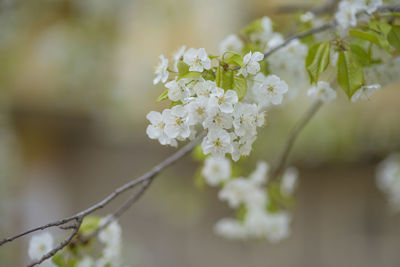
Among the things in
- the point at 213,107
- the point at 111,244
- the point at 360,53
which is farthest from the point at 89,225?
the point at 360,53

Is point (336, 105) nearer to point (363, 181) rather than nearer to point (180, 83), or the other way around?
point (363, 181)

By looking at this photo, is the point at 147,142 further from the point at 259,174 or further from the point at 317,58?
the point at 317,58

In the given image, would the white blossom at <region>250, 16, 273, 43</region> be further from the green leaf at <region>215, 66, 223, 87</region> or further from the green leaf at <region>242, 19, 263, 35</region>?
the green leaf at <region>215, 66, 223, 87</region>

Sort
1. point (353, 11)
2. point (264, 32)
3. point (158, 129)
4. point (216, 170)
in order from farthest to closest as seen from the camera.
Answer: point (216, 170), point (264, 32), point (353, 11), point (158, 129)

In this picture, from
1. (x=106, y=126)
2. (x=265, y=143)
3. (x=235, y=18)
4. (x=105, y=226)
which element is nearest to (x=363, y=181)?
(x=265, y=143)

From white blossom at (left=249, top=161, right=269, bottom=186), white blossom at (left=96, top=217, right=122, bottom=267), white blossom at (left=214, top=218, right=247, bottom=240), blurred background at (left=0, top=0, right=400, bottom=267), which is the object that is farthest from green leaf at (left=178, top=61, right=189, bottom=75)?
blurred background at (left=0, top=0, right=400, bottom=267)
